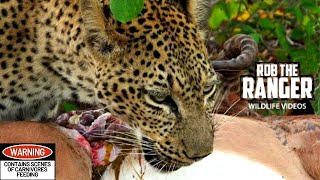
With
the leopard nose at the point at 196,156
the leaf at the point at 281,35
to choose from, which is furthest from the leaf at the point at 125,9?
the leaf at the point at 281,35

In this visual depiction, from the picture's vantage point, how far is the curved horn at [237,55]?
425 cm

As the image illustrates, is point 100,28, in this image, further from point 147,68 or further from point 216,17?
point 216,17

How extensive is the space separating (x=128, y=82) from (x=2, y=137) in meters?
0.48

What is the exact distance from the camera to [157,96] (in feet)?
10.7

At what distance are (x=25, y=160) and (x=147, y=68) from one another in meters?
0.54

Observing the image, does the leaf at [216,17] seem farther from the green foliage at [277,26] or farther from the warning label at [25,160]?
the warning label at [25,160]

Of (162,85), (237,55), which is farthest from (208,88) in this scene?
(237,55)

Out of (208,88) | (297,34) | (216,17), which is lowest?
(297,34)

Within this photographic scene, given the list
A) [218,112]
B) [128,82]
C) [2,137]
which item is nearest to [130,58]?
[128,82]

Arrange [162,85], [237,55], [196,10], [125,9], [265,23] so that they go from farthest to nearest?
1. [265,23]
2. [237,55]
3. [196,10]
4. [162,85]
5. [125,9]

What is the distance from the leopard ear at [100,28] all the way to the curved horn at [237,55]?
1.01 metres

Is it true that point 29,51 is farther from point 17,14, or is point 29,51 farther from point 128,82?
point 128,82

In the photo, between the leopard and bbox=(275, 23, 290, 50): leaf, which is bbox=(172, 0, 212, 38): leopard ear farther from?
bbox=(275, 23, 290, 50): leaf

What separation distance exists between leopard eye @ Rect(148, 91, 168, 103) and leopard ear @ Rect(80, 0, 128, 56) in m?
0.19
